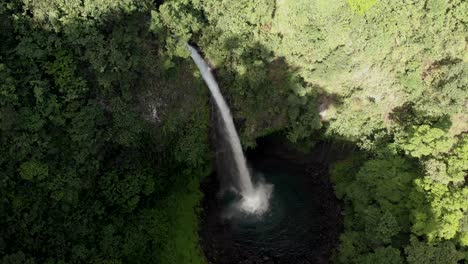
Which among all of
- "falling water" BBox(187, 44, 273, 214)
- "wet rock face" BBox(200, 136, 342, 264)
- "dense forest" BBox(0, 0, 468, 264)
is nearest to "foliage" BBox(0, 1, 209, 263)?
"dense forest" BBox(0, 0, 468, 264)

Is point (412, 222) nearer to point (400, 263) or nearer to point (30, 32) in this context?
point (400, 263)

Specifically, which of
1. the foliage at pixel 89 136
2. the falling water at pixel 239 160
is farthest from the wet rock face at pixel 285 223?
the foliage at pixel 89 136

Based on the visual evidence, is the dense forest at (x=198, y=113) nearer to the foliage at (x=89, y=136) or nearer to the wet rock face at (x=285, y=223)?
the foliage at (x=89, y=136)

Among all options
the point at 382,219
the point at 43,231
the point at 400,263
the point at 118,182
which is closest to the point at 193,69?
the point at 118,182

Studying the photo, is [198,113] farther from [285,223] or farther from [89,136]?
[285,223]

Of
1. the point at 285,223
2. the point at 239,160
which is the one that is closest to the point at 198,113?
the point at 239,160

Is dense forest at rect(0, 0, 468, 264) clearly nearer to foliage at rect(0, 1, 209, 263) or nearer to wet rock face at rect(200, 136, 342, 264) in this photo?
foliage at rect(0, 1, 209, 263)
